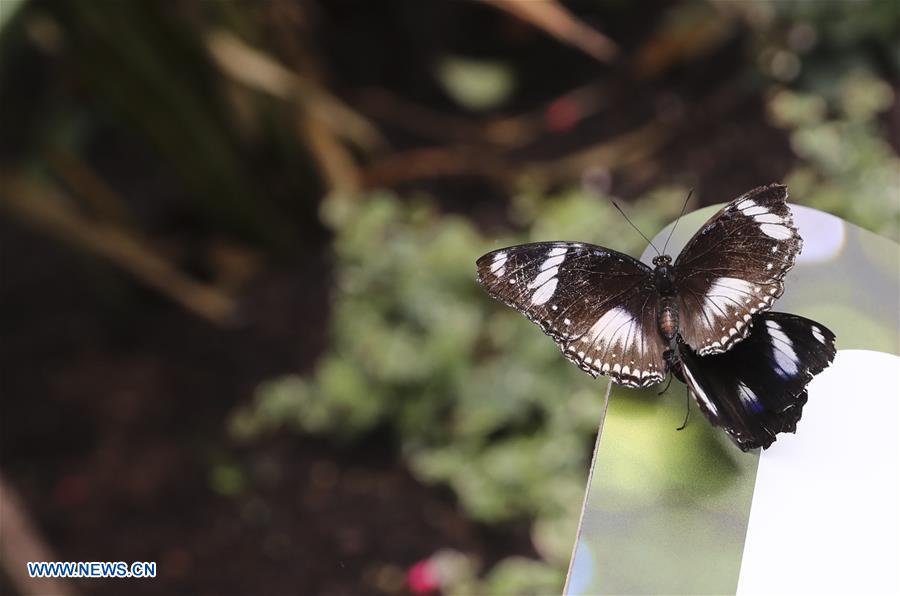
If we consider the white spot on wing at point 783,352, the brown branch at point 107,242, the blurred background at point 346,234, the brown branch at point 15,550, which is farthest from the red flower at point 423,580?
the white spot on wing at point 783,352

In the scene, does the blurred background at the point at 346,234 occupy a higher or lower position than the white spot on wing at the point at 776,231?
higher

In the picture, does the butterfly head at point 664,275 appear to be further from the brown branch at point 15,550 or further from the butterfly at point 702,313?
the brown branch at point 15,550

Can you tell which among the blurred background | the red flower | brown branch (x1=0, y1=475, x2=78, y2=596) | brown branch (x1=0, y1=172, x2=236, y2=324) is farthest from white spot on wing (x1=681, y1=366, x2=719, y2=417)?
brown branch (x1=0, y1=172, x2=236, y2=324)

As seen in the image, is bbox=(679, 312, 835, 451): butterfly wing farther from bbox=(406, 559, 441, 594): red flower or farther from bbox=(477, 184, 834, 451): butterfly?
bbox=(406, 559, 441, 594): red flower

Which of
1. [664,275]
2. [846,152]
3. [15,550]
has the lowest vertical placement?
[15,550]

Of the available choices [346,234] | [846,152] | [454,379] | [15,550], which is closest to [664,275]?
[15,550]

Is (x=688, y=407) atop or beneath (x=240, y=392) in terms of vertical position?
beneath

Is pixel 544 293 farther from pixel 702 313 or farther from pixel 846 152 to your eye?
pixel 846 152
